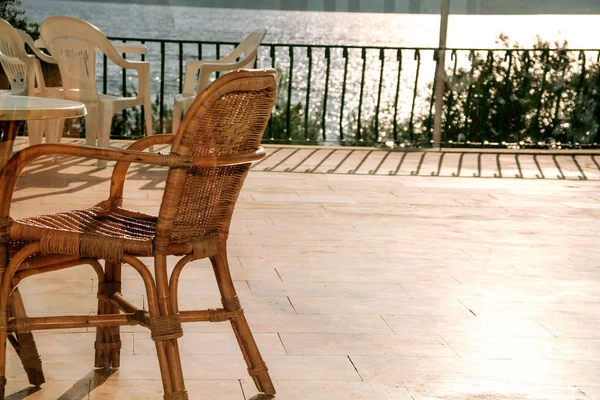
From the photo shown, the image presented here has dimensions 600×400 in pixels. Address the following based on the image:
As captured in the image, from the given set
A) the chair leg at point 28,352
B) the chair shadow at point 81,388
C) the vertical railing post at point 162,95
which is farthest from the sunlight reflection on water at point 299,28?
the chair shadow at point 81,388

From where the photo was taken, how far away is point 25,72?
2.25m

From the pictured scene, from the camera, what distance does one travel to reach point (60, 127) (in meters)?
2.32

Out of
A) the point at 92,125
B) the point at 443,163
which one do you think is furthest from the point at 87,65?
the point at 443,163

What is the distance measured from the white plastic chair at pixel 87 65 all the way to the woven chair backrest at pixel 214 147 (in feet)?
1.56

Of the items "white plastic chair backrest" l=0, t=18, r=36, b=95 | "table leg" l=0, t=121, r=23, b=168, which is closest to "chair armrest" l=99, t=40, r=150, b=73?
"white plastic chair backrest" l=0, t=18, r=36, b=95

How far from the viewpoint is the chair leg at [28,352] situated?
85.4 inches

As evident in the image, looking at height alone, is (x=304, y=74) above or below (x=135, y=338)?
above

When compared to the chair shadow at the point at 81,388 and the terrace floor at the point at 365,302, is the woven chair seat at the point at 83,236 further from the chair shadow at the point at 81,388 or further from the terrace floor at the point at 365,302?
the chair shadow at the point at 81,388

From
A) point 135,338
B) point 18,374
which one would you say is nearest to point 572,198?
point 135,338

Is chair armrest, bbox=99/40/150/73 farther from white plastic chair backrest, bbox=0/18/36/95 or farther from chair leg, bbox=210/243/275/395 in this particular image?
chair leg, bbox=210/243/275/395

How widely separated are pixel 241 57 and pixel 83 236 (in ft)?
4.12

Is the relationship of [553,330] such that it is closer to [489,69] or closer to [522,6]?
[522,6]

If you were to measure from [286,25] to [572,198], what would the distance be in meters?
2.71

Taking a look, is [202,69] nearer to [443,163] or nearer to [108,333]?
[108,333]
